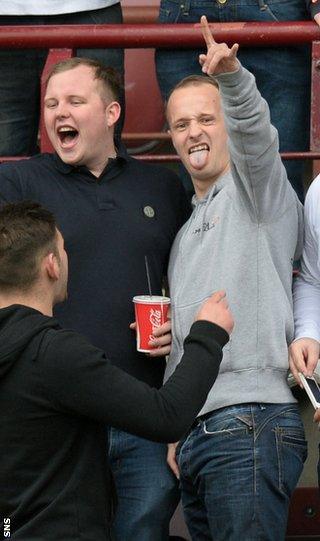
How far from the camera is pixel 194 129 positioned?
4.46m

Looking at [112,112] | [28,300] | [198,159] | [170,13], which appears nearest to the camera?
[28,300]

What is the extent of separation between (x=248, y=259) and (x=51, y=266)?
73cm

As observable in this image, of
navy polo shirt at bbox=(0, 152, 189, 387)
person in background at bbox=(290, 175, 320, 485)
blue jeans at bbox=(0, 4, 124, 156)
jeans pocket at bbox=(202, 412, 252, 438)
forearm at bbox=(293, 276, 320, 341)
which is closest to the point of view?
jeans pocket at bbox=(202, 412, 252, 438)

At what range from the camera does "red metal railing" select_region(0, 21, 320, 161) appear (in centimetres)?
488

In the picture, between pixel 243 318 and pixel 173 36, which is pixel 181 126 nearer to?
pixel 173 36

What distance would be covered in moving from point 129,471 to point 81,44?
5.45 ft

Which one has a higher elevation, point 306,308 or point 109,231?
point 109,231

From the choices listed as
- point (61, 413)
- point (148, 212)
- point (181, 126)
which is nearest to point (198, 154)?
point (181, 126)

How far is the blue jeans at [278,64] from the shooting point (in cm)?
508

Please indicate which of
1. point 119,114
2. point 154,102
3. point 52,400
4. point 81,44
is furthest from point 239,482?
point 154,102

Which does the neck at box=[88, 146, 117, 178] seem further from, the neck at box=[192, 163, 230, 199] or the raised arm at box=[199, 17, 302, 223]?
the raised arm at box=[199, 17, 302, 223]

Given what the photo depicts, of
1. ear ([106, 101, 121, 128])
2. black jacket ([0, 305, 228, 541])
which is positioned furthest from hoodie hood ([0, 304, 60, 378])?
ear ([106, 101, 121, 128])

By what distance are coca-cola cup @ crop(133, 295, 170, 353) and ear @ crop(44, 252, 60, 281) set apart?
1.64 ft

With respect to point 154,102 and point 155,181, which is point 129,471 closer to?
point 155,181
